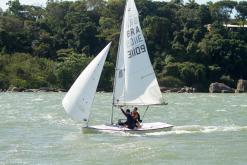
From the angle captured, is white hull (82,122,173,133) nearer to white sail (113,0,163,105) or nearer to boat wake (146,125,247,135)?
boat wake (146,125,247,135)

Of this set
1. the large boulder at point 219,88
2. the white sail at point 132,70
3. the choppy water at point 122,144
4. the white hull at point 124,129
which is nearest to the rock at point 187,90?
the large boulder at point 219,88

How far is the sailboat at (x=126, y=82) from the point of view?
27.3m

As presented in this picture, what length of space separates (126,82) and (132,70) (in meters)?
0.60

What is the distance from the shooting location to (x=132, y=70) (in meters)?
28.8

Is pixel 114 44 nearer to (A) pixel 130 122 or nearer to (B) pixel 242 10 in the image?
(B) pixel 242 10

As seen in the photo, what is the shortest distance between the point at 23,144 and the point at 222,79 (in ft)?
251

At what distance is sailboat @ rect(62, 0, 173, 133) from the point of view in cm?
2734

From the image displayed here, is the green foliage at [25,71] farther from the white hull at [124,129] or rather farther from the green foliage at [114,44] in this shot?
the white hull at [124,129]

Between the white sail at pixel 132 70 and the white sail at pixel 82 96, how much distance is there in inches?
37.9

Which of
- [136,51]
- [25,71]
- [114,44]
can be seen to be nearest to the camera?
[136,51]

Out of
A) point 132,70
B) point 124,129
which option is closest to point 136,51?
point 132,70

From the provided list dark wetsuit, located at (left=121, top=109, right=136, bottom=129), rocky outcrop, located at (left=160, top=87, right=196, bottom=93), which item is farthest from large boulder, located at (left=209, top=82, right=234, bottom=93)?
dark wetsuit, located at (left=121, top=109, right=136, bottom=129)

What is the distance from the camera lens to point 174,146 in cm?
2380

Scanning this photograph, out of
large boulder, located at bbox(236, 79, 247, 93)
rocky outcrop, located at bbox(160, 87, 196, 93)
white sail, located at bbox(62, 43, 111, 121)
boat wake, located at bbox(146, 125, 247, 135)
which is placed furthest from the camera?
large boulder, located at bbox(236, 79, 247, 93)
